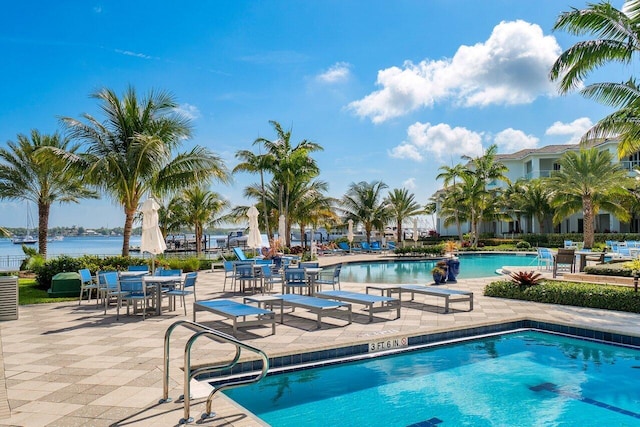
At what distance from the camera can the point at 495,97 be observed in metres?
21.1

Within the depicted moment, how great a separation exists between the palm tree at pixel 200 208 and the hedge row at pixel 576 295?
24979mm

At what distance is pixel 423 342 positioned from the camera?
743 cm

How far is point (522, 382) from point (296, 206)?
25.1 metres

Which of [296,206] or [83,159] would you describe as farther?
[296,206]

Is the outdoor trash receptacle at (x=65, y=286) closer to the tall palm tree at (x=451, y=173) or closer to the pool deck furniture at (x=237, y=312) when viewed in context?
the pool deck furniture at (x=237, y=312)

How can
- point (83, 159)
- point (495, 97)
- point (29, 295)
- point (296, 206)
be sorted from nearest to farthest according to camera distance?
point (29, 295)
point (83, 159)
point (495, 97)
point (296, 206)

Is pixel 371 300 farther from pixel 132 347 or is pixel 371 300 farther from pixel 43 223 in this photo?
pixel 43 223

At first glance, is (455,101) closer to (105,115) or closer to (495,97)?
(495,97)

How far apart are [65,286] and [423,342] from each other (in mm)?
9443

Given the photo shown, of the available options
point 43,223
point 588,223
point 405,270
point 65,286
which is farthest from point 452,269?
point 43,223

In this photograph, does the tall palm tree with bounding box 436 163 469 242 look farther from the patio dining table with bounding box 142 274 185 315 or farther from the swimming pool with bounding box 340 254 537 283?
the patio dining table with bounding box 142 274 185 315

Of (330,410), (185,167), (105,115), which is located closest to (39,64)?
(105,115)

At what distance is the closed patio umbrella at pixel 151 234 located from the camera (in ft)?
33.0

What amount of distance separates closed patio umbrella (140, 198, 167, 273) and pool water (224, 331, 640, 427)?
5213 mm
